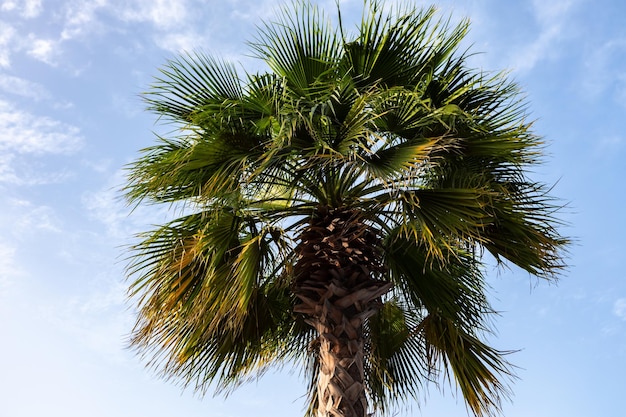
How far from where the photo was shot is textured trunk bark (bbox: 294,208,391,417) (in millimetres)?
5745

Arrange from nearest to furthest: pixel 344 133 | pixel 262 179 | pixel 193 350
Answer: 1. pixel 344 133
2. pixel 262 179
3. pixel 193 350

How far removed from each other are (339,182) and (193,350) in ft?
7.03

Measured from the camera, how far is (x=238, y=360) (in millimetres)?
6977

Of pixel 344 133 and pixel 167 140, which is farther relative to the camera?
pixel 167 140

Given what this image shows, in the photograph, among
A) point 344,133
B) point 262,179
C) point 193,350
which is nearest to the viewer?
point 344,133

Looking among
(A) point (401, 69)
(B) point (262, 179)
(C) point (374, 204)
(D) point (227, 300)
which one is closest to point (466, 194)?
(C) point (374, 204)

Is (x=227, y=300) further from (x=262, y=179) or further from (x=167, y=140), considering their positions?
(x=167, y=140)

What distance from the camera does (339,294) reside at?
→ 235 inches

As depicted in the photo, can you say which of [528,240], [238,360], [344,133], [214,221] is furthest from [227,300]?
[528,240]

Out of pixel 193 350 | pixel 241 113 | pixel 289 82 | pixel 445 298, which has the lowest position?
pixel 193 350

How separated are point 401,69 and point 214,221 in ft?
7.18

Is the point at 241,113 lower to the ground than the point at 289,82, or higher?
lower

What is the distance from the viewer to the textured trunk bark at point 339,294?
226 inches

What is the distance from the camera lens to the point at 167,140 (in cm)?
643
